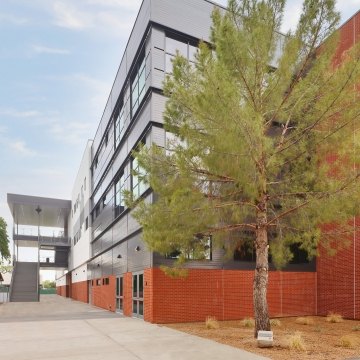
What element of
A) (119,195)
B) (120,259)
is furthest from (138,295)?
(119,195)

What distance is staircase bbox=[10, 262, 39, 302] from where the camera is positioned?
129ft

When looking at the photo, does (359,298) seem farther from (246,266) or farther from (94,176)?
(94,176)

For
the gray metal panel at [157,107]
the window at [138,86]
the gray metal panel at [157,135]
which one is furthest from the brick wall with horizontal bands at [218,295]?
the window at [138,86]

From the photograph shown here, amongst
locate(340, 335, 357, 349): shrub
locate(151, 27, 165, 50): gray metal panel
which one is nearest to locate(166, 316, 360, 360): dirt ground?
locate(340, 335, 357, 349): shrub

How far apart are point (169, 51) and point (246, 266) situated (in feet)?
33.7

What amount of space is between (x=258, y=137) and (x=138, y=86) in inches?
466

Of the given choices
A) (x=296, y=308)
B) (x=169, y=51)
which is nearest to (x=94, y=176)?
(x=169, y=51)

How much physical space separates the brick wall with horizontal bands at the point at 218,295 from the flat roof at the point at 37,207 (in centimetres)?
3369

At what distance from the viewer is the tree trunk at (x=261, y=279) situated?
12.1 metres

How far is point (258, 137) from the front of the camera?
11.0m

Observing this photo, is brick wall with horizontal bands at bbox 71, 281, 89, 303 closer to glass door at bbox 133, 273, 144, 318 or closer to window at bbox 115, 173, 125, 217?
window at bbox 115, 173, 125, 217

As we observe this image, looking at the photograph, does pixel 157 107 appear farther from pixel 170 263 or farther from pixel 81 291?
pixel 81 291

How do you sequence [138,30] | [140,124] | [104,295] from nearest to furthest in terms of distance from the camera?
1. [140,124]
2. [138,30]
3. [104,295]

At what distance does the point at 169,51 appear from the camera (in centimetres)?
1936
